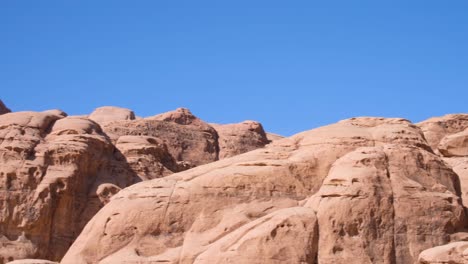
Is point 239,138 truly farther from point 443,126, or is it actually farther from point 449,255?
point 449,255

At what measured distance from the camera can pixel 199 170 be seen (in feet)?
85.8

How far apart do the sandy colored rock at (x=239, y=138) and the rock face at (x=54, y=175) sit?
41.4ft

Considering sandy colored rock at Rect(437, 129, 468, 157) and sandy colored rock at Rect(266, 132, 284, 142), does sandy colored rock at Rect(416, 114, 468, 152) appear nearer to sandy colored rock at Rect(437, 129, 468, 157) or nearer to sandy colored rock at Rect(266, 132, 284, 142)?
sandy colored rock at Rect(437, 129, 468, 157)

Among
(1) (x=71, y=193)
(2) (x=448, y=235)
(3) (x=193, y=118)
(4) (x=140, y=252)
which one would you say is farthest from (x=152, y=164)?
(2) (x=448, y=235)

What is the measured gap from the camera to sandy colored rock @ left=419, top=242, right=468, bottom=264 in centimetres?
2044

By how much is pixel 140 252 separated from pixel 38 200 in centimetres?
1404

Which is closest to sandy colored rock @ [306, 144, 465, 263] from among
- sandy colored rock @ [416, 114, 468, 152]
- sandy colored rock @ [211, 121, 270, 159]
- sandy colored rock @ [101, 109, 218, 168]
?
sandy colored rock @ [416, 114, 468, 152]

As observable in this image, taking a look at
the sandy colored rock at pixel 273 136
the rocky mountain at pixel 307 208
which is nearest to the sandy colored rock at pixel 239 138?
the sandy colored rock at pixel 273 136

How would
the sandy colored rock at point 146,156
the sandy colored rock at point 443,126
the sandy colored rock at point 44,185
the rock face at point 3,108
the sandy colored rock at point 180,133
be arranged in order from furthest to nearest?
the rock face at point 3,108 < the sandy colored rock at point 180,133 < the sandy colored rock at point 146,156 < the sandy colored rock at point 443,126 < the sandy colored rock at point 44,185

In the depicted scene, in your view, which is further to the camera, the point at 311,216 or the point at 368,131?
the point at 368,131

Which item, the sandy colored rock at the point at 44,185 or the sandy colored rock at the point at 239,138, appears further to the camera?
the sandy colored rock at the point at 239,138

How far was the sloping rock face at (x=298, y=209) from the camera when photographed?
74.8ft

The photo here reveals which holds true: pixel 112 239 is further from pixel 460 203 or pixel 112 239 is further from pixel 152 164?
pixel 152 164

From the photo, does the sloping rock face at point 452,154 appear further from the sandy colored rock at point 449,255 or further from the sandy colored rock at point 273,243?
the sandy colored rock at point 273,243
